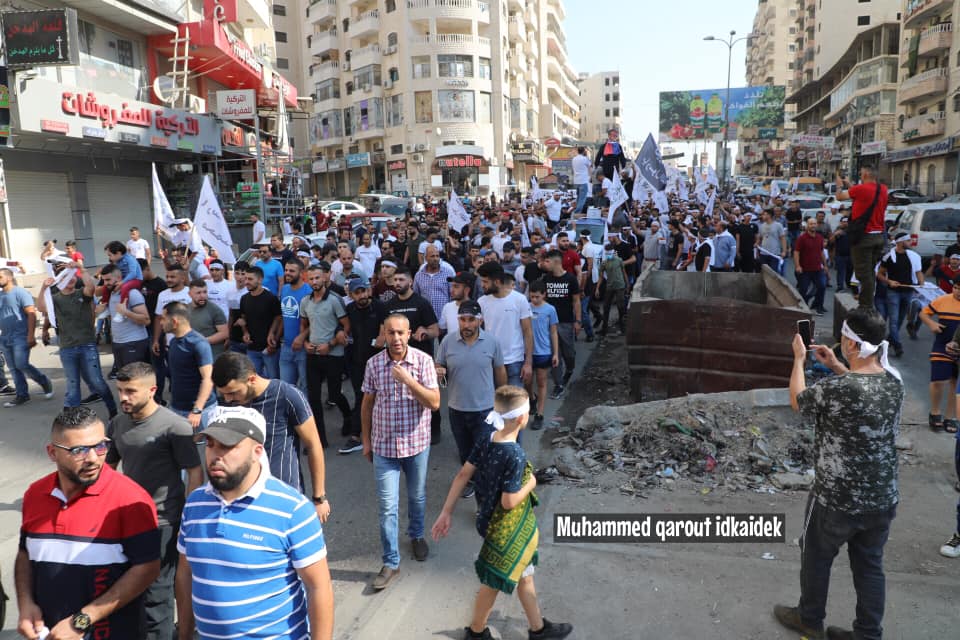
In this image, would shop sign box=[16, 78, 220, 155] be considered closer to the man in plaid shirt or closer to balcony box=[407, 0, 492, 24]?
the man in plaid shirt

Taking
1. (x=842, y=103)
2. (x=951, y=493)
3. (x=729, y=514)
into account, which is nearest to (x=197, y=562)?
(x=729, y=514)

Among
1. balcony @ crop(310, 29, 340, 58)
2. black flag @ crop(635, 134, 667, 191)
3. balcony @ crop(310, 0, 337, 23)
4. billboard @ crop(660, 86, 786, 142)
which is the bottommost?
black flag @ crop(635, 134, 667, 191)

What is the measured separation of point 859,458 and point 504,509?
1777mm

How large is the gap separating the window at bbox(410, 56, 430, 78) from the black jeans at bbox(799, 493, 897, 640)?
52911 mm

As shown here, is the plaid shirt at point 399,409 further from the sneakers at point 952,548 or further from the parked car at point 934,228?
the parked car at point 934,228

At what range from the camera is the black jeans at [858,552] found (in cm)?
346

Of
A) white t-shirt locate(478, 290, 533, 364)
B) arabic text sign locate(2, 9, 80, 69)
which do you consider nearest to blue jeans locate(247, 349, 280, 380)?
Result: white t-shirt locate(478, 290, 533, 364)

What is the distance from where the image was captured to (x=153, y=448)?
3.59 meters

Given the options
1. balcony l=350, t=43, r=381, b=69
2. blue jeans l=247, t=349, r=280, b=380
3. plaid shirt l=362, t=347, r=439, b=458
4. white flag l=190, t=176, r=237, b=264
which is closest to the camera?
plaid shirt l=362, t=347, r=439, b=458

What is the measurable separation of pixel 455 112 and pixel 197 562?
53.2 metres

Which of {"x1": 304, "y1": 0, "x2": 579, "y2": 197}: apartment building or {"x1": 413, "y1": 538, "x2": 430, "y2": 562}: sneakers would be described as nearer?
{"x1": 413, "y1": 538, "x2": 430, "y2": 562}: sneakers

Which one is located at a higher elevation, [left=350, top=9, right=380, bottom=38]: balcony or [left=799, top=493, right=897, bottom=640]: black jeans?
[left=350, top=9, right=380, bottom=38]: balcony

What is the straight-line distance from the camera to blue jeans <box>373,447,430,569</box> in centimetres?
445

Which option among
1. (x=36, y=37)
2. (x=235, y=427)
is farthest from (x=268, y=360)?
(x=36, y=37)
